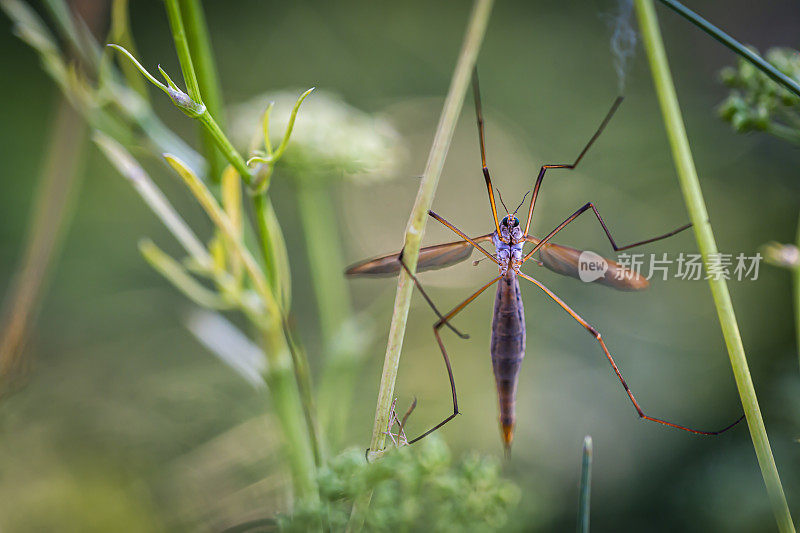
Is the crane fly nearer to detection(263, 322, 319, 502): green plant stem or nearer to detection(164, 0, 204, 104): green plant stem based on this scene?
detection(263, 322, 319, 502): green plant stem

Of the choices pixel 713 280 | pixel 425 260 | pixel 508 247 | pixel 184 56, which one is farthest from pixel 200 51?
pixel 713 280

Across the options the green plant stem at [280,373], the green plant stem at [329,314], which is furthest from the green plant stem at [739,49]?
the green plant stem at [329,314]

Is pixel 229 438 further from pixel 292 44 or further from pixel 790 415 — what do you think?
pixel 292 44

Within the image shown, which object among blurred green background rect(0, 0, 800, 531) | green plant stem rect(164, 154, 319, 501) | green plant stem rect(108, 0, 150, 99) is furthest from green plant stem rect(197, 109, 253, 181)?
blurred green background rect(0, 0, 800, 531)

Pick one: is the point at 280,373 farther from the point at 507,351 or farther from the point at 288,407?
Result: the point at 507,351

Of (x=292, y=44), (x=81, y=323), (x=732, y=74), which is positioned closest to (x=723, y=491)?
(x=732, y=74)

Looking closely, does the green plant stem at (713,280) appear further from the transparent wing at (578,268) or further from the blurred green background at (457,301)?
the blurred green background at (457,301)
